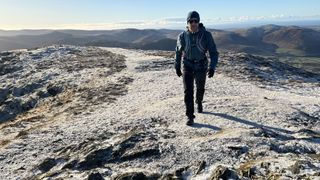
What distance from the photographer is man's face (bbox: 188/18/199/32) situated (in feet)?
52.6

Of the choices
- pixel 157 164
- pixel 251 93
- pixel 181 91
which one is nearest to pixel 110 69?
pixel 181 91

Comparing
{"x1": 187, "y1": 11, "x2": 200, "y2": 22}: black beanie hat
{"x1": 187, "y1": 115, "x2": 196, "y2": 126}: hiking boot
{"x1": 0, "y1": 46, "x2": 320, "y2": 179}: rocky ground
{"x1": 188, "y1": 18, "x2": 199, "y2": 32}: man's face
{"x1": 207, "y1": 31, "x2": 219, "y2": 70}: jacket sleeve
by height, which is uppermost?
{"x1": 187, "y1": 11, "x2": 200, "y2": 22}: black beanie hat

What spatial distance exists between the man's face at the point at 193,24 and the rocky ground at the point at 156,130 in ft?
13.8

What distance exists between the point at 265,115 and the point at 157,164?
7231 millimetres

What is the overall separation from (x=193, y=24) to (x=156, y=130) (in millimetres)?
4860

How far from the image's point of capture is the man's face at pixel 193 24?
1603 cm

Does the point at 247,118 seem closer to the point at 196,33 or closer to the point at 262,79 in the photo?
the point at 196,33

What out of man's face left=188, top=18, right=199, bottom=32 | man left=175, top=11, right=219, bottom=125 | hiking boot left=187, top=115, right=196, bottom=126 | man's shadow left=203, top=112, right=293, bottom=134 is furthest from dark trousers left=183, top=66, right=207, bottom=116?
man's shadow left=203, top=112, right=293, bottom=134

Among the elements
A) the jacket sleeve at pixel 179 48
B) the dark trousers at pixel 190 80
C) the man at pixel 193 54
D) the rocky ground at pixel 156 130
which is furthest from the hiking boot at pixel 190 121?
the jacket sleeve at pixel 179 48

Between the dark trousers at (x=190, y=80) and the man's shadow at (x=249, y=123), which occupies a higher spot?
the dark trousers at (x=190, y=80)

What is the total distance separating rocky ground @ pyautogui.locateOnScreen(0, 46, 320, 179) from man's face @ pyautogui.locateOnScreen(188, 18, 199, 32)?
4.21 metres

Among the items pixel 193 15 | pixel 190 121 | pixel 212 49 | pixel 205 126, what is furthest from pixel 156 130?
pixel 193 15

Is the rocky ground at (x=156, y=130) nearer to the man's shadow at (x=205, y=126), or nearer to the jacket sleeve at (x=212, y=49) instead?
the man's shadow at (x=205, y=126)

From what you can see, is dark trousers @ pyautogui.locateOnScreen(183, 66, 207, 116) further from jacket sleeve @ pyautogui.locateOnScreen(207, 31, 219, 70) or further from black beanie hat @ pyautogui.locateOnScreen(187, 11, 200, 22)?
black beanie hat @ pyautogui.locateOnScreen(187, 11, 200, 22)
